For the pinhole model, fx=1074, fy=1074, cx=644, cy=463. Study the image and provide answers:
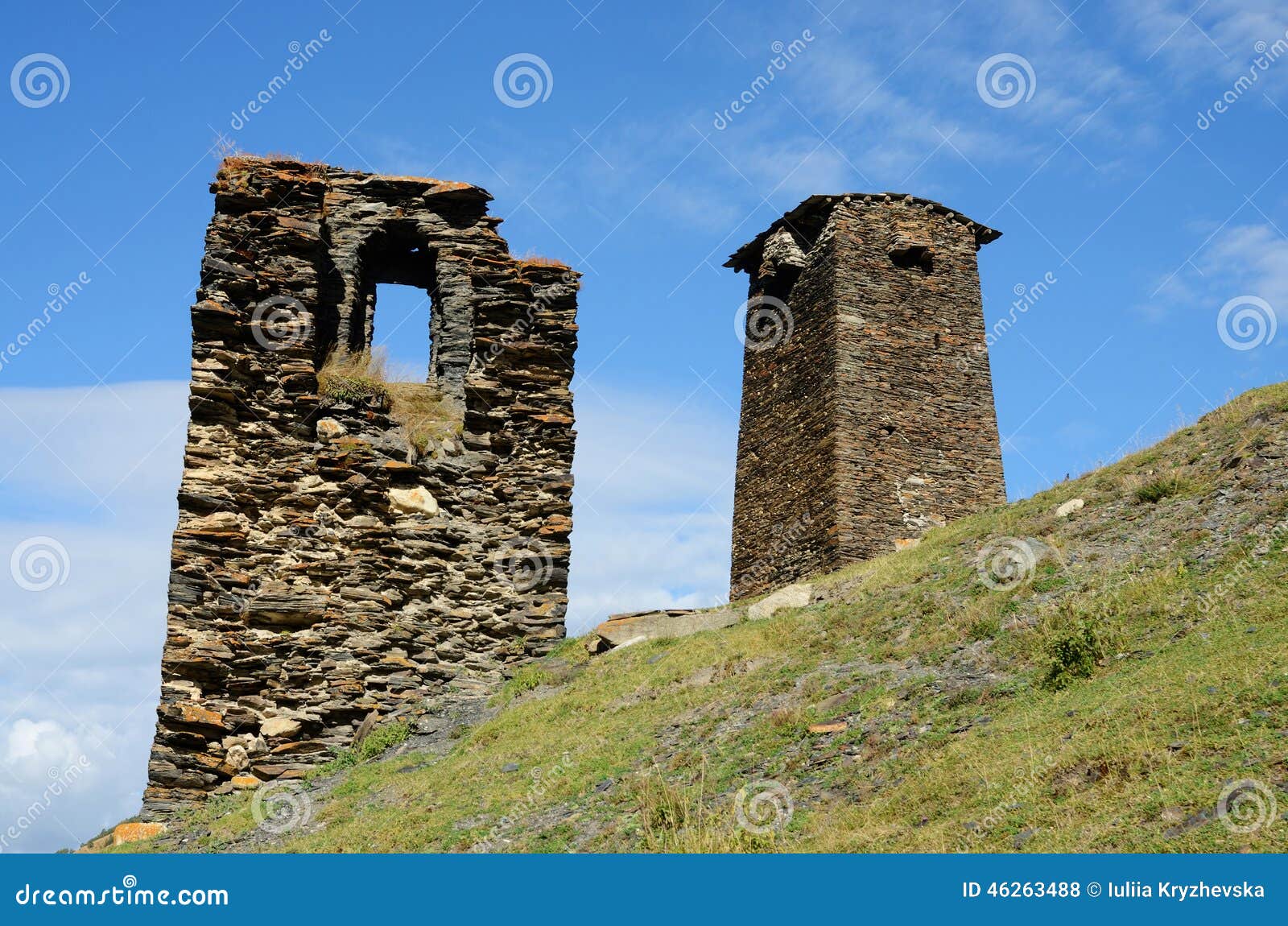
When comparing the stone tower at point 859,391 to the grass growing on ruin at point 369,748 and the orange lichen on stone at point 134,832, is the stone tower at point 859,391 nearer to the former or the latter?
the grass growing on ruin at point 369,748

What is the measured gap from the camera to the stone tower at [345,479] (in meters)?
12.9

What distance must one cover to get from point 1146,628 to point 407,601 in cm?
864

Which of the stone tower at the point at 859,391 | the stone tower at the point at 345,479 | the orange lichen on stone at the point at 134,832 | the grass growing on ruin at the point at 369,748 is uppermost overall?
the stone tower at the point at 859,391

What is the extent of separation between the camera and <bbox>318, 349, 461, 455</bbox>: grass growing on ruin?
566 inches

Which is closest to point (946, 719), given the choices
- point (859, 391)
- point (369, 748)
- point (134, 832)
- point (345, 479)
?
point (369, 748)

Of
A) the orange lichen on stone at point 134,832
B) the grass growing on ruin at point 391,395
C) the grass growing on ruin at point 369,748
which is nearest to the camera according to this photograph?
the orange lichen on stone at point 134,832

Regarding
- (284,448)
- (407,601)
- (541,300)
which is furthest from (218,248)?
(407,601)

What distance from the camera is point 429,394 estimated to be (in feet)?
49.3

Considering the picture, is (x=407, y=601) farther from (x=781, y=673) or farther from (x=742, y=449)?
(x=742, y=449)

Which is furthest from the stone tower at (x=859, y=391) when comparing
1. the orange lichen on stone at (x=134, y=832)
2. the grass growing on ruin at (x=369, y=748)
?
the orange lichen on stone at (x=134, y=832)

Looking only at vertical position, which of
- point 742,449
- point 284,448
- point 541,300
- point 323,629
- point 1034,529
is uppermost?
point 742,449

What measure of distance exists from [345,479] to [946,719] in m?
Answer: 8.34

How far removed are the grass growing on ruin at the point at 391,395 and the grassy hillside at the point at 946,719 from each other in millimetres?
3517

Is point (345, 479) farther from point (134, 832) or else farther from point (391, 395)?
point (134, 832)
